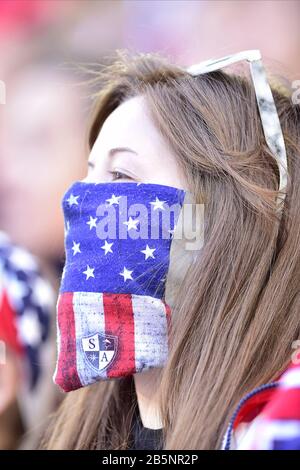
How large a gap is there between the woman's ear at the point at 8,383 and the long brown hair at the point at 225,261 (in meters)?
0.62

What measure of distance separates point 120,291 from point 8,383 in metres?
1.01

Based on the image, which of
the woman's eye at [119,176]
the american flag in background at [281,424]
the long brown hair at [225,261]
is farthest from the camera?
the woman's eye at [119,176]

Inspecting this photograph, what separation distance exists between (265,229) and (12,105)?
2056 mm

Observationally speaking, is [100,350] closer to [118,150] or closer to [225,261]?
[225,261]

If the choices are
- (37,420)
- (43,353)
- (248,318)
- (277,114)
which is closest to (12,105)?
(43,353)

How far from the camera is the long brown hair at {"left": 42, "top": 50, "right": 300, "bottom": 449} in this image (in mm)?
1506

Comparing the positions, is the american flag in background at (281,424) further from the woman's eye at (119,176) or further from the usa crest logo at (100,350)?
the woman's eye at (119,176)

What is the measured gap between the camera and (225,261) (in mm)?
1635

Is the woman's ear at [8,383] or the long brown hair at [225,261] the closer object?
the long brown hair at [225,261]

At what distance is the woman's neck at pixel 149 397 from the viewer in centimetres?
172

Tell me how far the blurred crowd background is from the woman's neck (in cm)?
61
